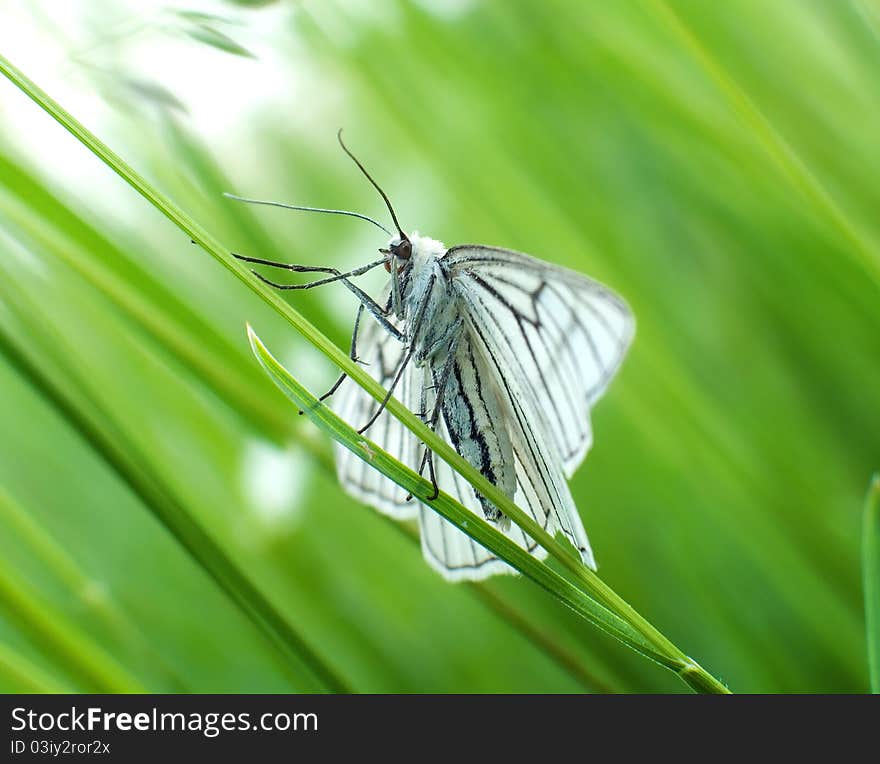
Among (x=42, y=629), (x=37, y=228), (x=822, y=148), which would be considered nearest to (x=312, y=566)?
(x=42, y=629)

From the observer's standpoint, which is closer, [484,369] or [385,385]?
[484,369]

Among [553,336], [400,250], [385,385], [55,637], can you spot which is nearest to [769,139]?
[553,336]

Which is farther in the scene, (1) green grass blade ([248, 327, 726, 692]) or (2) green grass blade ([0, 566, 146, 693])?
(2) green grass blade ([0, 566, 146, 693])

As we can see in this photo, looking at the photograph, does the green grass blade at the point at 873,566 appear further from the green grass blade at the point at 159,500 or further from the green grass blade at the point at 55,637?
the green grass blade at the point at 55,637

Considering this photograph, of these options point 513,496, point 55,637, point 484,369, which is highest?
point 484,369

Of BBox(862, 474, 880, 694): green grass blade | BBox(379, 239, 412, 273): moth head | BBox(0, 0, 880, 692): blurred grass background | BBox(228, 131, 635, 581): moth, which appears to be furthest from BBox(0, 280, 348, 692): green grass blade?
BBox(862, 474, 880, 694): green grass blade

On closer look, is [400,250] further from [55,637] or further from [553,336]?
[55,637]

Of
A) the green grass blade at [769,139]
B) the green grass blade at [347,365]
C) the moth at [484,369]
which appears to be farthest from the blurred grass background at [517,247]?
the green grass blade at [347,365]

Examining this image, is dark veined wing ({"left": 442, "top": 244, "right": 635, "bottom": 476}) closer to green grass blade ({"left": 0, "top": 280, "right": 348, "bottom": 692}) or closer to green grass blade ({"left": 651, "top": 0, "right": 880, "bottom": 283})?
green grass blade ({"left": 651, "top": 0, "right": 880, "bottom": 283})
